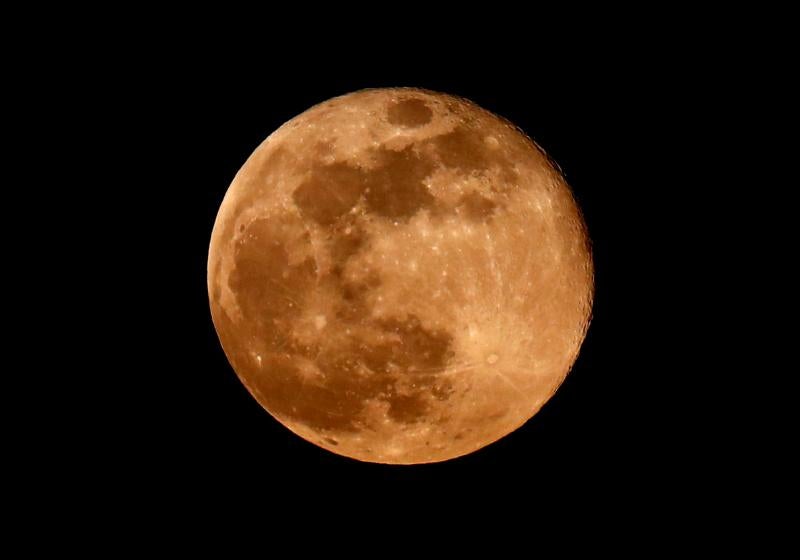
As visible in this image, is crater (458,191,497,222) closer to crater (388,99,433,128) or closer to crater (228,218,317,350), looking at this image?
crater (388,99,433,128)

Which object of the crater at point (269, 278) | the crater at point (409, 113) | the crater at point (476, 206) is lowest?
the crater at point (269, 278)

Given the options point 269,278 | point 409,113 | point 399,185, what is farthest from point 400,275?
point 409,113

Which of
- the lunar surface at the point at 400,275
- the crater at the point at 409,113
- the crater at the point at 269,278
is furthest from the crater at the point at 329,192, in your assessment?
the crater at the point at 409,113

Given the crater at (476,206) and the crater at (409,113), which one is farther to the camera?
the crater at (409,113)

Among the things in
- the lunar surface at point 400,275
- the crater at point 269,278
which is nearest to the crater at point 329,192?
the lunar surface at point 400,275

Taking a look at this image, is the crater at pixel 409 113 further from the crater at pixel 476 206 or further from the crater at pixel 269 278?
the crater at pixel 269 278

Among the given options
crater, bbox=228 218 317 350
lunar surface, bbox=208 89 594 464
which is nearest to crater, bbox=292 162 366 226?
lunar surface, bbox=208 89 594 464

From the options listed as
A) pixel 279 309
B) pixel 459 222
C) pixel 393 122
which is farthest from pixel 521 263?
pixel 279 309

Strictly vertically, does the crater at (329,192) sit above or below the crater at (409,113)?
below
